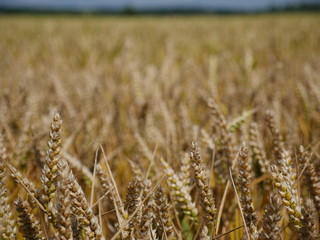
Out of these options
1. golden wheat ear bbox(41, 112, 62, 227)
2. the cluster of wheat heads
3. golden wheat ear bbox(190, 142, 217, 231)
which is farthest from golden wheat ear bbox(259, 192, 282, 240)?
golden wheat ear bbox(41, 112, 62, 227)

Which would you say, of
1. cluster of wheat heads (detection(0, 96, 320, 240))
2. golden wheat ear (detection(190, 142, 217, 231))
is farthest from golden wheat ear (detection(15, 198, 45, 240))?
golden wheat ear (detection(190, 142, 217, 231))

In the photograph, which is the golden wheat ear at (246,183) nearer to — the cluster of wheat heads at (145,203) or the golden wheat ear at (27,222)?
the cluster of wheat heads at (145,203)

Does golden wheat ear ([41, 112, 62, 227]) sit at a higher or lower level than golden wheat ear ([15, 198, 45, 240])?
higher

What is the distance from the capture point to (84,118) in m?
1.22

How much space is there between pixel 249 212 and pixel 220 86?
82.4 inches

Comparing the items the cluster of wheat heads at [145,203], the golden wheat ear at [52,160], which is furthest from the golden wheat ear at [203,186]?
the golden wheat ear at [52,160]

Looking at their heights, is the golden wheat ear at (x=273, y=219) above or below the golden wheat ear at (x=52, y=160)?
below

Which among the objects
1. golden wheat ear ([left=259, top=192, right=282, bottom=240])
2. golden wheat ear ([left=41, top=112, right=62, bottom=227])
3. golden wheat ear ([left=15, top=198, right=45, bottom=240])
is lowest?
golden wheat ear ([left=259, top=192, right=282, bottom=240])

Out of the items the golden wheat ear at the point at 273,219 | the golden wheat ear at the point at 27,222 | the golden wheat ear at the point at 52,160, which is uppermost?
the golden wheat ear at the point at 52,160

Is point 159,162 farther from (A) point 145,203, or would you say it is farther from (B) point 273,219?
(B) point 273,219

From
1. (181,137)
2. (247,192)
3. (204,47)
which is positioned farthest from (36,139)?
(204,47)

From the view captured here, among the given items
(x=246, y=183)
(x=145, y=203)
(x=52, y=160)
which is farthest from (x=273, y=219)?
(x=52, y=160)

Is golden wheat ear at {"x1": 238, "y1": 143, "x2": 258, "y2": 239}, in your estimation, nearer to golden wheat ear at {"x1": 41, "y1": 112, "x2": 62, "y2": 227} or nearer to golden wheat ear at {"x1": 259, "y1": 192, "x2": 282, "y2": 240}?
golden wheat ear at {"x1": 259, "y1": 192, "x2": 282, "y2": 240}

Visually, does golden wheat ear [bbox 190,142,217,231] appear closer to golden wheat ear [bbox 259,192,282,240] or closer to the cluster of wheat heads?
the cluster of wheat heads
